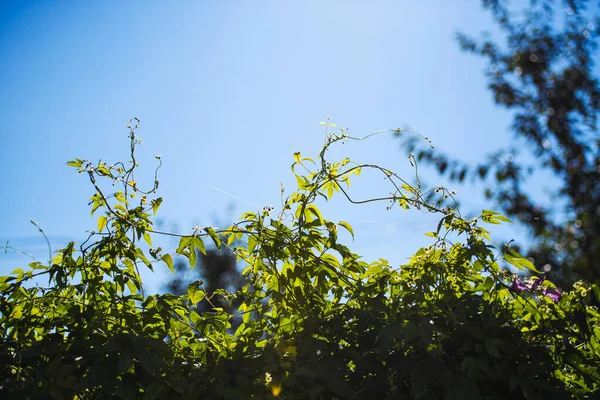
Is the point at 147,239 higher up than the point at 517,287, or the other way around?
the point at 147,239

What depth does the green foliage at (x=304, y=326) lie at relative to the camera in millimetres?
1742

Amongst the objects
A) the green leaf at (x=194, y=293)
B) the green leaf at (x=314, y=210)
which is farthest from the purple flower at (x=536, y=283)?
the green leaf at (x=194, y=293)

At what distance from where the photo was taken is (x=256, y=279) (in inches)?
86.7

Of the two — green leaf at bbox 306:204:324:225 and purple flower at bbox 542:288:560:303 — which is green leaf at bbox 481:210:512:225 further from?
green leaf at bbox 306:204:324:225

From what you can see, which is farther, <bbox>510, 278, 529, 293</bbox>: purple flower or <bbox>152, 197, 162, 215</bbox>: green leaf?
<bbox>152, 197, 162, 215</bbox>: green leaf

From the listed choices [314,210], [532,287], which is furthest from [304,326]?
[532,287]

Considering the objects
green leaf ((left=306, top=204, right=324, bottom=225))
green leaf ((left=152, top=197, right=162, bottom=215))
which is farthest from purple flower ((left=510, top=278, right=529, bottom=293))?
green leaf ((left=152, top=197, right=162, bottom=215))

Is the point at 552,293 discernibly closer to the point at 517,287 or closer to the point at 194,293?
the point at 517,287

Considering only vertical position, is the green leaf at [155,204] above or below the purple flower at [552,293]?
above

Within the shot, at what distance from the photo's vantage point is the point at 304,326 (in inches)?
80.0

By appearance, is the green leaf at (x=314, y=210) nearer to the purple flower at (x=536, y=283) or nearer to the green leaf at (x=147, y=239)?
the green leaf at (x=147, y=239)

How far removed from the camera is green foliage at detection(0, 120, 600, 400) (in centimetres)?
174

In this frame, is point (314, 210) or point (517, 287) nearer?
point (517, 287)

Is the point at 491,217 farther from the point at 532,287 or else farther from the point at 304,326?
the point at 304,326
